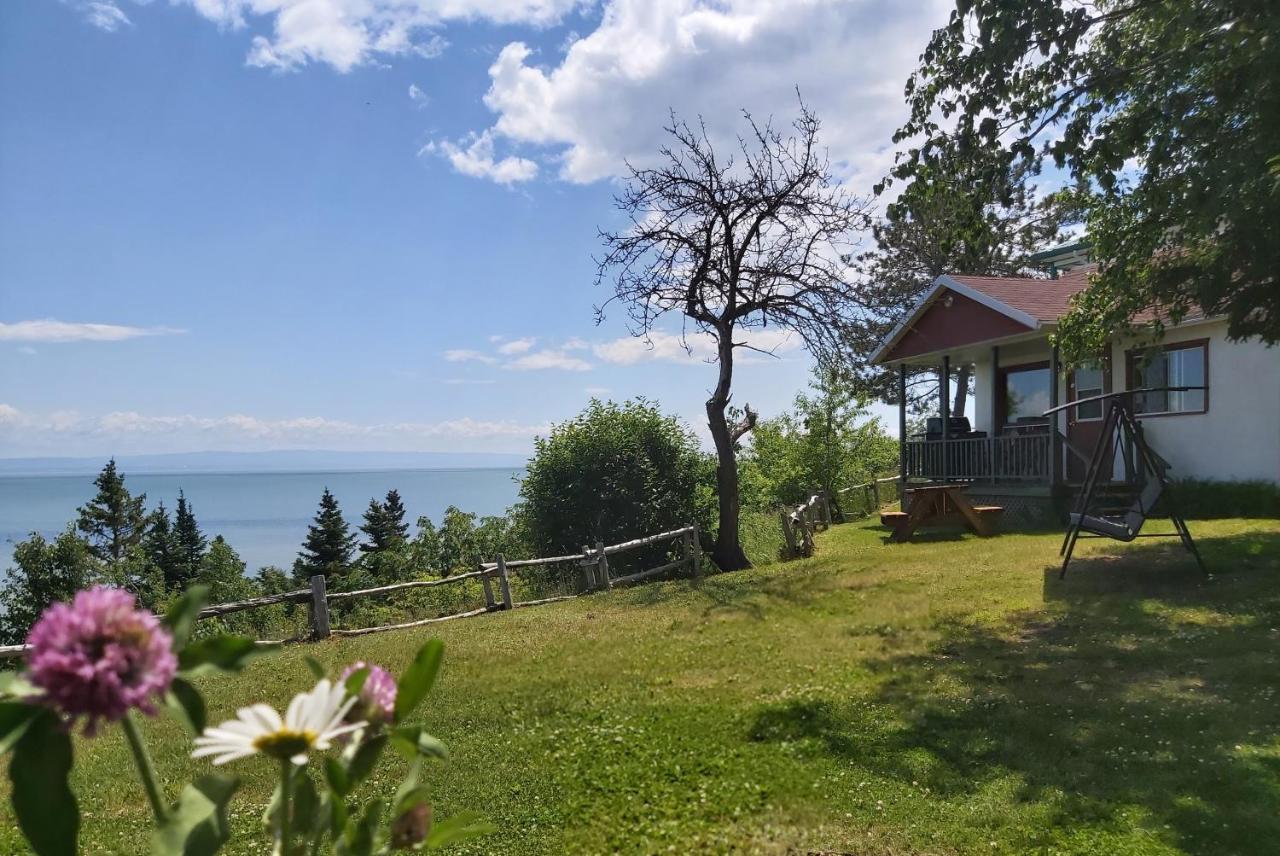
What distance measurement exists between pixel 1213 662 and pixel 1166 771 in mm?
2453

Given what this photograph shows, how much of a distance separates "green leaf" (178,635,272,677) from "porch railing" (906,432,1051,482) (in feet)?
54.6

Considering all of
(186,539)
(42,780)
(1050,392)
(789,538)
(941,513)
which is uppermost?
(1050,392)

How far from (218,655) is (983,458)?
59.5 feet

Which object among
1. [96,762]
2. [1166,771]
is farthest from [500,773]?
[1166,771]

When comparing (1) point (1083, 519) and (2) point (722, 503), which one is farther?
(2) point (722, 503)

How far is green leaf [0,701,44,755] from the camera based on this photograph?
0.86 m

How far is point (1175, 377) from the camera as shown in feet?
50.9

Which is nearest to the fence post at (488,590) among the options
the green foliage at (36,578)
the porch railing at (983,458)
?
the porch railing at (983,458)

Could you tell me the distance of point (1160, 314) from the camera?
580 inches

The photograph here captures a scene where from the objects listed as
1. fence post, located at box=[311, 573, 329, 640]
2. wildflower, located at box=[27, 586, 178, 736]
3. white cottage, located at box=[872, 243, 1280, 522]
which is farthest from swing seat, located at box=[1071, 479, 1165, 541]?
fence post, located at box=[311, 573, 329, 640]

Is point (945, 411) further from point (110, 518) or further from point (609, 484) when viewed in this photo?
point (110, 518)

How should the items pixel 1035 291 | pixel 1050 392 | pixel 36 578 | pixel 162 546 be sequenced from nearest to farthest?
pixel 1050 392
pixel 1035 291
pixel 36 578
pixel 162 546

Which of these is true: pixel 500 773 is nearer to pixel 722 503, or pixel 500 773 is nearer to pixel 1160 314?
pixel 722 503

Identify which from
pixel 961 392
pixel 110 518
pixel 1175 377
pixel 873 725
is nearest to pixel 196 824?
pixel 873 725
